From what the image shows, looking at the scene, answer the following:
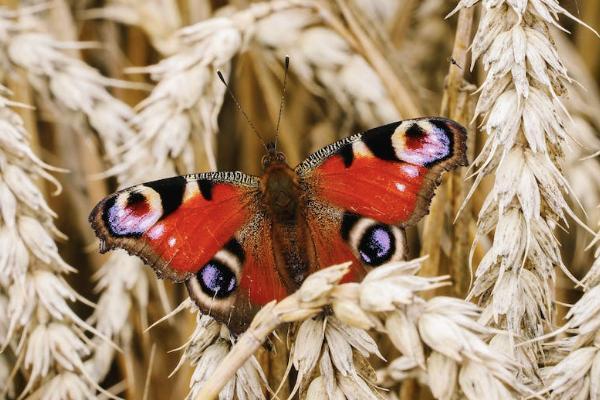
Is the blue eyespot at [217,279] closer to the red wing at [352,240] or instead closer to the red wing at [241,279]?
the red wing at [241,279]

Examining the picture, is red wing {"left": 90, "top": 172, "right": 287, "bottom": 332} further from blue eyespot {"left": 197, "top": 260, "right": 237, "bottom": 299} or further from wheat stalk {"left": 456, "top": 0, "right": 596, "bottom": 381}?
wheat stalk {"left": 456, "top": 0, "right": 596, "bottom": 381}

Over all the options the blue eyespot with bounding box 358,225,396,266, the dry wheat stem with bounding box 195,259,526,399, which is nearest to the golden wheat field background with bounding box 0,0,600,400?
the dry wheat stem with bounding box 195,259,526,399

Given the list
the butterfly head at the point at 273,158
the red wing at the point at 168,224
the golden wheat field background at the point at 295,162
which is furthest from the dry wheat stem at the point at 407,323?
the butterfly head at the point at 273,158

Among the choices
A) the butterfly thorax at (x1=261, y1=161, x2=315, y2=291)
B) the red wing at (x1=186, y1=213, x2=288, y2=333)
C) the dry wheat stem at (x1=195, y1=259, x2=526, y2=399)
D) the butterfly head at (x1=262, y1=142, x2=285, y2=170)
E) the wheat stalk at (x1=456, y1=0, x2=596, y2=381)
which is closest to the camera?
the dry wheat stem at (x1=195, y1=259, x2=526, y2=399)

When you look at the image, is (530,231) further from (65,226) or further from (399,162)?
(65,226)

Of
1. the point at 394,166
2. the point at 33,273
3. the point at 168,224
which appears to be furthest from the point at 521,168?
the point at 33,273

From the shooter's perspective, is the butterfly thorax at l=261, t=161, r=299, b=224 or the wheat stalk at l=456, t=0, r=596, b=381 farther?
the butterfly thorax at l=261, t=161, r=299, b=224

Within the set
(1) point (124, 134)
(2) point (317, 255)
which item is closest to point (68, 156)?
(1) point (124, 134)

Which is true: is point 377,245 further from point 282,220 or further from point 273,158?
point 273,158
